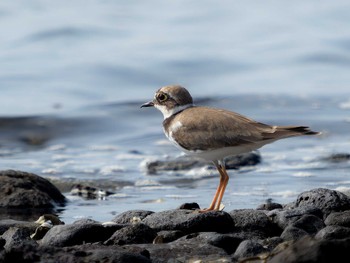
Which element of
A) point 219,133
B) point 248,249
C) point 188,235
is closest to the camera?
point 248,249

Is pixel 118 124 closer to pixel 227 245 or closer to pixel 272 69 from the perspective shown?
pixel 272 69

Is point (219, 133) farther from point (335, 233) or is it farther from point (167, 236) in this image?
point (335, 233)

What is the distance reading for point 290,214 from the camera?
6719 millimetres

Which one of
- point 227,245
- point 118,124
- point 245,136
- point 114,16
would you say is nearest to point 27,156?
point 118,124

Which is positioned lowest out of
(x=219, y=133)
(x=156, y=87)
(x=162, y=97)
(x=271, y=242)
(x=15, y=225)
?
(x=271, y=242)

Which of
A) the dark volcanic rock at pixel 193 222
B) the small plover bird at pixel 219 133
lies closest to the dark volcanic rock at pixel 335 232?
the dark volcanic rock at pixel 193 222

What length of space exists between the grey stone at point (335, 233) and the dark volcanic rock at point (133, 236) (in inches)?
44.7

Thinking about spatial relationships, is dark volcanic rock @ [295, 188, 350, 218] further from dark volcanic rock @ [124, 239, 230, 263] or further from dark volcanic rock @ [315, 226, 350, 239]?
dark volcanic rock @ [124, 239, 230, 263]

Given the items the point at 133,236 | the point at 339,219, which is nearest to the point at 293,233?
the point at 339,219

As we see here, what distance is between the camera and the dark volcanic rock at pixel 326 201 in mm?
7000

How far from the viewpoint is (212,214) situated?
21.7 ft

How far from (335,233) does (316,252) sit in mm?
1160

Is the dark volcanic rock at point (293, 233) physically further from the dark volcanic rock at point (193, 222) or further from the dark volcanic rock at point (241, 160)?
the dark volcanic rock at point (241, 160)

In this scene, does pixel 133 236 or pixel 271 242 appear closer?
pixel 271 242
